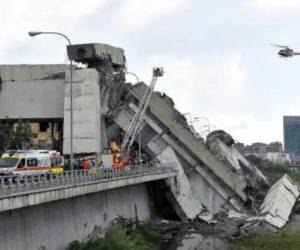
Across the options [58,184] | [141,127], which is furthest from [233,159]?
[58,184]

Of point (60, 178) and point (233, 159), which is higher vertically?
point (233, 159)

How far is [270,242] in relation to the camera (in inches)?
1983

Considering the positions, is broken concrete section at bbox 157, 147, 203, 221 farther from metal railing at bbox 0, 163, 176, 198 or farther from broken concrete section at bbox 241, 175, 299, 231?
metal railing at bbox 0, 163, 176, 198

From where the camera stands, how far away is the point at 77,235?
39.2 meters

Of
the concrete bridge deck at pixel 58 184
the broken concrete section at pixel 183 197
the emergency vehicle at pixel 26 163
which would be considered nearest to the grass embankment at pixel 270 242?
the concrete bridge deck at pixel 58 184

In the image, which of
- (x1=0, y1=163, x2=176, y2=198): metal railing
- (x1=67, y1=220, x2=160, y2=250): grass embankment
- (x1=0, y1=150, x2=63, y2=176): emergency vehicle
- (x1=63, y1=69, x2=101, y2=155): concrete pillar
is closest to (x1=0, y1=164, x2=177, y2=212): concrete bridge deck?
(x1=0, y1=163, x2=176, y2=198): metal railing

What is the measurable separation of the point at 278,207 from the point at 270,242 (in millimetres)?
22637

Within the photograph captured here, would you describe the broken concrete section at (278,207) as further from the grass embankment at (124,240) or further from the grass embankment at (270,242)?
the grass embankment at (124,240)

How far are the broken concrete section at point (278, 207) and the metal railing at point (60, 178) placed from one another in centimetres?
1115

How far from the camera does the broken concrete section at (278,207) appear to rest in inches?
2457

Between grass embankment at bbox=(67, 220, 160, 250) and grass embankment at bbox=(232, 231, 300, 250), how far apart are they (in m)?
6.60

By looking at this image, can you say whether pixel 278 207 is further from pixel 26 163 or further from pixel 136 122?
pixel 26 163

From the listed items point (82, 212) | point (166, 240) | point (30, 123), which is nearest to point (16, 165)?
point (82, 212)

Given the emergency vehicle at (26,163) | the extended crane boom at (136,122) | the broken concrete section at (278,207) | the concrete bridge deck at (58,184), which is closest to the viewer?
the concrete bridge deck at (58,184)
